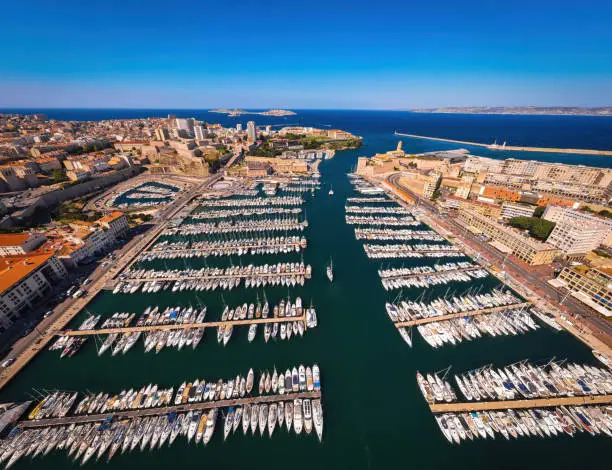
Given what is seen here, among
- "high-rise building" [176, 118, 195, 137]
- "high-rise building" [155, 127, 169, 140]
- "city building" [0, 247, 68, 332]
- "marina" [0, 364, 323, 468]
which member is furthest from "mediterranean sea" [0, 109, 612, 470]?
"high-rise building" [176, 118, 195, 137]

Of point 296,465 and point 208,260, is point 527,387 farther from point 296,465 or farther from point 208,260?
point 208,260

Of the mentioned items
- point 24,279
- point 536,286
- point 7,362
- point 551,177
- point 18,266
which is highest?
point 18,266

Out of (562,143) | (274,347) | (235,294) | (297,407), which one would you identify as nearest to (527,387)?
(297,407)

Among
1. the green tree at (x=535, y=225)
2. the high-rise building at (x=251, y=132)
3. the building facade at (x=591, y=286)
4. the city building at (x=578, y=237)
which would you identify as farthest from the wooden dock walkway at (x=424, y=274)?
the high-rise building at (x=251, y=132)

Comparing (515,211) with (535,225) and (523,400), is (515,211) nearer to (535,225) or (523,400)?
(535,225)

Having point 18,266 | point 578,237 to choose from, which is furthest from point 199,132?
point 578,237

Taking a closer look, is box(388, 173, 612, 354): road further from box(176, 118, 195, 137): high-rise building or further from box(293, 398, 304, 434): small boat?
box(176, 118, 195, 137): high-rise building
